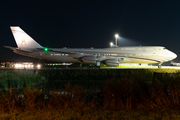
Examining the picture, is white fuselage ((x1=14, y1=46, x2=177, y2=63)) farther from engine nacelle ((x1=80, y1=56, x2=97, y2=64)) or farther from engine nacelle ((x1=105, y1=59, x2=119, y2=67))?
engine nacelle ((x1=105, y1=59, x2=119, y2=67))

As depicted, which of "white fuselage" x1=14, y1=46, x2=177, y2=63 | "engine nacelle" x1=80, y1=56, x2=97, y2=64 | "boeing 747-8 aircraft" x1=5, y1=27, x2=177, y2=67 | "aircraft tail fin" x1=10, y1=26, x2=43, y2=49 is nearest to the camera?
"engine nacelle" x1=80, y1=56, x2=97, y2=64

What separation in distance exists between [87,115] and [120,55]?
2792 cm

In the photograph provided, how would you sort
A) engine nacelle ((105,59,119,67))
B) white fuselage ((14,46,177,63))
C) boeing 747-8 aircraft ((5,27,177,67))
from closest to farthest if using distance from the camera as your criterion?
engine nacelle ((105,59,119,67)) < boeing 747-8 aircraft ((5,27,177,67)) < white fuselage ((14,46,177,63))

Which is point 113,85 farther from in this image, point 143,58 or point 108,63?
point 143,58

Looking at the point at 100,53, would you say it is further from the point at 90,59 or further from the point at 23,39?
the point at 23,39

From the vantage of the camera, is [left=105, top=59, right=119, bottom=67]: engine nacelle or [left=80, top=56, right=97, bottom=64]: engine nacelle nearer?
[left=105, top=59, right=119, bottom=67]: engine nacelle

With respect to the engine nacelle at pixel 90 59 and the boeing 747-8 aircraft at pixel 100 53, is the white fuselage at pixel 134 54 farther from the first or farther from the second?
the engine nacelle at pixel 90 59

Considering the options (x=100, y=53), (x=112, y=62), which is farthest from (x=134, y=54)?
(x=100, y=53)

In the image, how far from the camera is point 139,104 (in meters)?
7.81

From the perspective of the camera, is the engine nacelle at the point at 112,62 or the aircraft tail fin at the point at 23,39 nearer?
the engine nacelle at the point at 112,62

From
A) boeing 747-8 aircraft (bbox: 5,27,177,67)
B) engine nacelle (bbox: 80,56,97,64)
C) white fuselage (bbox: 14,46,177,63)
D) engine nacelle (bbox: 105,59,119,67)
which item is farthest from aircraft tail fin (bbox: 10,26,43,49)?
engine nacelle (bbox: 105,59,119,67)

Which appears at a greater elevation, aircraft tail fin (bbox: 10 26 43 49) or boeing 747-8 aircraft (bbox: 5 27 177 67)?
aircraft tail fin (bbox: 10 26 43 49)

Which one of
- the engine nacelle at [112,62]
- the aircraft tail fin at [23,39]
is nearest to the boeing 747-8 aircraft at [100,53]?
the aircraft tail fin at [23,39]

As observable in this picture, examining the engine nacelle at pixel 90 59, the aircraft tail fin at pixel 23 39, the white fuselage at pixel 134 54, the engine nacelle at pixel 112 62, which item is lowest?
the engine nacelle at pixel 112 62
